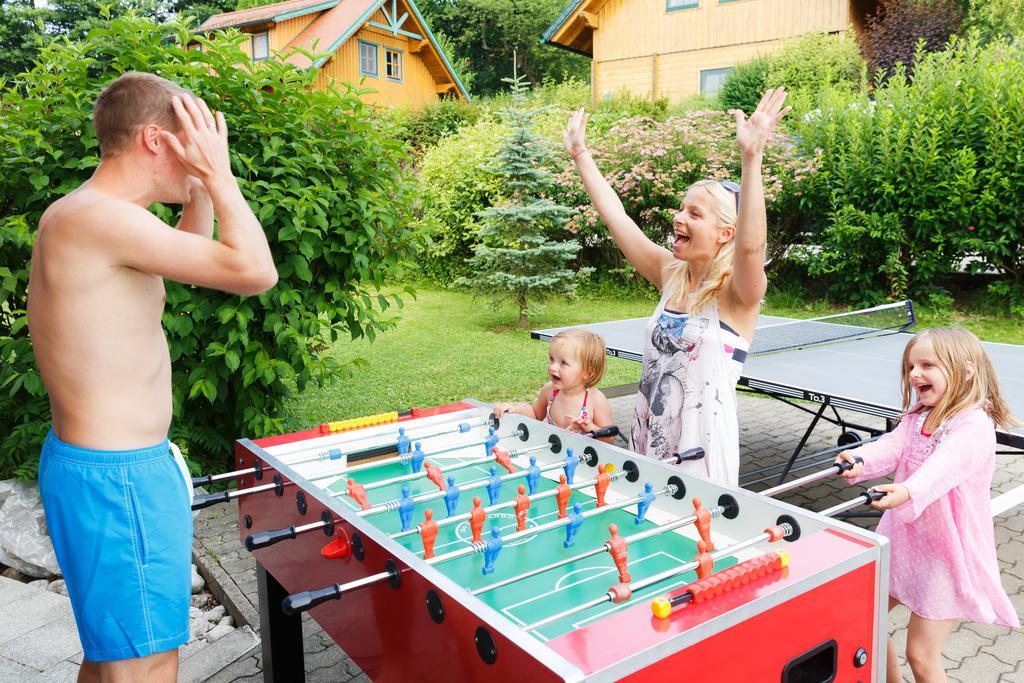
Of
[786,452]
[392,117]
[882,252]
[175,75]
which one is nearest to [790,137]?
[882,252]

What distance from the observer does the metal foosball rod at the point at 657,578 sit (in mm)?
1549

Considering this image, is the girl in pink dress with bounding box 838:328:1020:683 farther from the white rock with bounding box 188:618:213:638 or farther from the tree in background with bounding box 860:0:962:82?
the tree in background with bounding box 860:0:962:82

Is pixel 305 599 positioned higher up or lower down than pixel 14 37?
lower down

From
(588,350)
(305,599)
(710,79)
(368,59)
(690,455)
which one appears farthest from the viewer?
(368,59)

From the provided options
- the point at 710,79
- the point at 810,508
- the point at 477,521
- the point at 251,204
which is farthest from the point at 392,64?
the point at 477,521

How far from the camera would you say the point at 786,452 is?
5.91 meters

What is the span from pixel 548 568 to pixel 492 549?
163mm

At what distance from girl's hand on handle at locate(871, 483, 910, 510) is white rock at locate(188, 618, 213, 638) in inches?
114

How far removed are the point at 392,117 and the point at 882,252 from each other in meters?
8.52

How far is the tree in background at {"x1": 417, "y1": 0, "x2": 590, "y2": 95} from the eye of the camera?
3822 cm

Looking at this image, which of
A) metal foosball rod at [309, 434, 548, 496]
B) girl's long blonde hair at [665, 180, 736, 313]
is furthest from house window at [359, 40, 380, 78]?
metal foosball rod at [309, 434, 548, 496]

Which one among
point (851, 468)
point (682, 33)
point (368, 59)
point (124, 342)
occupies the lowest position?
point (851, 468)

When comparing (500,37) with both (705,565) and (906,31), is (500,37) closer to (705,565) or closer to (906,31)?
(906,31)

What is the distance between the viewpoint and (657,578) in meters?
1.65
